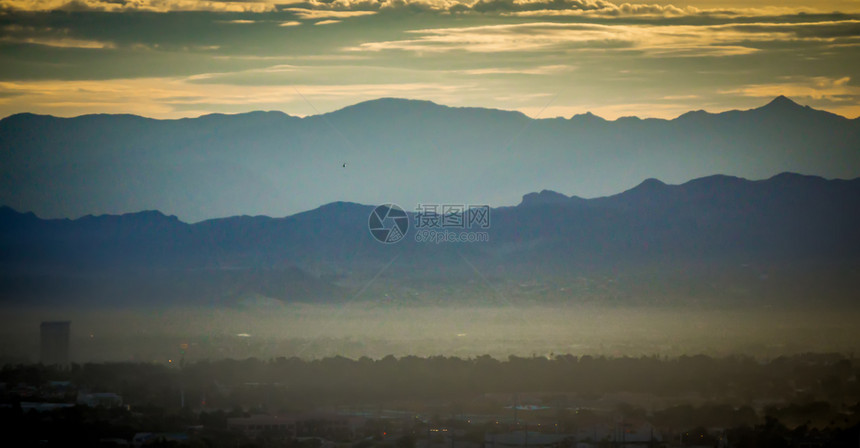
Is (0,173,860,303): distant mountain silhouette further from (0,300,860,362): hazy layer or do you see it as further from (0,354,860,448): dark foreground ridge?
(0,354,860,448): dark foreground ridge

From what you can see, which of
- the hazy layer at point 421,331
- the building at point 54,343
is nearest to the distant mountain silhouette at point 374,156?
the hazy layer at point 421,331

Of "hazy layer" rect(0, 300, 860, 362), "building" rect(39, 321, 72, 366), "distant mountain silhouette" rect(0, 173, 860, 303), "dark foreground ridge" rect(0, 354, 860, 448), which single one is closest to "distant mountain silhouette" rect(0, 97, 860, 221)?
"distant mountain silhouette" rect(0, 173, 860, 303)

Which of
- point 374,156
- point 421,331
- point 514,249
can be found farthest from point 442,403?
point 374,156

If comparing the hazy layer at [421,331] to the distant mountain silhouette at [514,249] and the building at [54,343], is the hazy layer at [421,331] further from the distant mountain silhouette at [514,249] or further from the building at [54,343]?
the distant mountain silhouette at [514,249]

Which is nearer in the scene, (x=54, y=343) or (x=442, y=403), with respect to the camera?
(x=442, y=403)

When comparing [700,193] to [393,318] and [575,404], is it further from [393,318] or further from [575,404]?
[575,404]

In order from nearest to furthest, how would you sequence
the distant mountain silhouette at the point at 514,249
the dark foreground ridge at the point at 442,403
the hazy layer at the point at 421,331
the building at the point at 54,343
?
the dark foreground ridge at the point at 442,403
the building at the point at 54,343
the hazy layer at the point at 421,331
the distant mountain silhouette at the point at 514,249

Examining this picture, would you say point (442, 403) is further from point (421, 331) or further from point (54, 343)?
point (54, 343)
